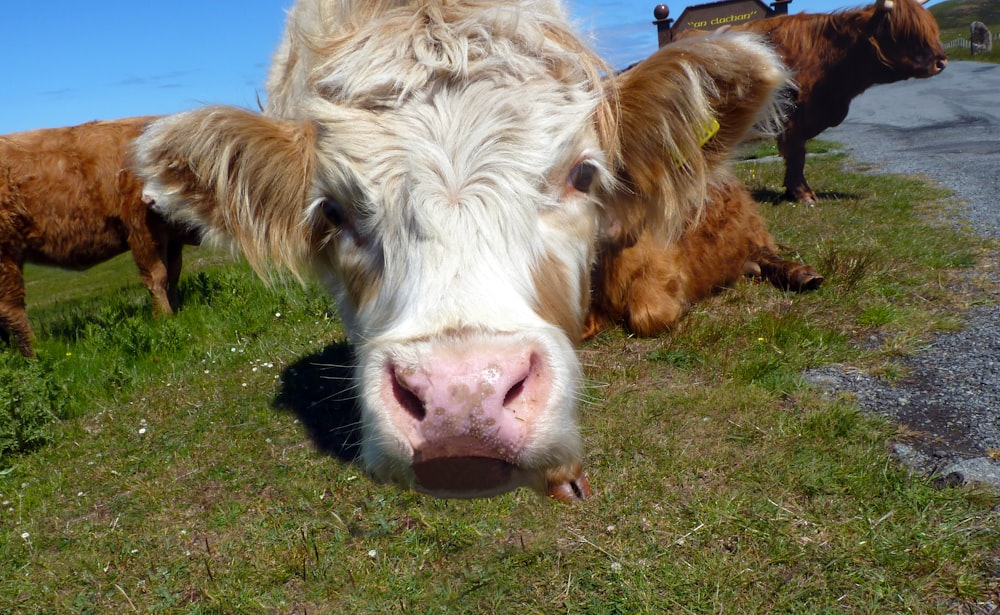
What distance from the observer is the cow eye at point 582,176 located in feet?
8.36

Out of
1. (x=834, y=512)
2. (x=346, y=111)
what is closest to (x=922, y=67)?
(x=834, y=512)

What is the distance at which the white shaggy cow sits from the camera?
1.89m

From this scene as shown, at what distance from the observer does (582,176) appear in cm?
260

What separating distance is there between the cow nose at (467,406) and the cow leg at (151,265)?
671 cm

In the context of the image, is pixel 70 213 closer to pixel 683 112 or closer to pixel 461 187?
pixel 461 187

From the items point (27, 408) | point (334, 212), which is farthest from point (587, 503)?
point (27, 408)

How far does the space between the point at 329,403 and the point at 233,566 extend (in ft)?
5.13

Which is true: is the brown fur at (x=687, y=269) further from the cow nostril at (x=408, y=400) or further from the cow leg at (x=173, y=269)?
the cow leg at (x=173, y=269)

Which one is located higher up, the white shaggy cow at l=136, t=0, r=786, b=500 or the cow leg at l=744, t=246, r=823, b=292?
the white shaggy cow at l=136, t=0, r=786, b=500

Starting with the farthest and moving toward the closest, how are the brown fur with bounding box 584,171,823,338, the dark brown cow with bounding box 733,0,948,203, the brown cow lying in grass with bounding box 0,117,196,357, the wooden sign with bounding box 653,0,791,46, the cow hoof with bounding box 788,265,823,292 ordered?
the wooden sign with bounding box 653,0,791,46 → the dark brown cow with bounding box 733,0,948,203 → the brown cow lying in grass with bounding box 0,117,196,357 → the cow hoof with bounding box 788,265,823,292 → the brown fur with bounding box 584,171,823,338

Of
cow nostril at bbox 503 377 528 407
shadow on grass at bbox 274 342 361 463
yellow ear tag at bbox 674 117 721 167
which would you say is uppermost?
yellow ear tag at bbox 674 117 721 167

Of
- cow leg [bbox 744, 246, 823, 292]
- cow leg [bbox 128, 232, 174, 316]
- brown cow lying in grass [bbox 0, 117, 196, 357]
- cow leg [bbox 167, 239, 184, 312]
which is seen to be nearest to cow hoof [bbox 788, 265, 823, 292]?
cow leg [bbox 744, 246, 823, 292]

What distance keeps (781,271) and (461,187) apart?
406 centimetres

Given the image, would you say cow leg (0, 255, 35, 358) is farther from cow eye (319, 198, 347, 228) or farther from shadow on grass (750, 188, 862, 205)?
shadow on grass (750, 188, 862, 205)
